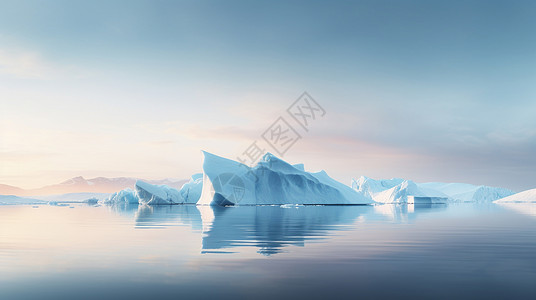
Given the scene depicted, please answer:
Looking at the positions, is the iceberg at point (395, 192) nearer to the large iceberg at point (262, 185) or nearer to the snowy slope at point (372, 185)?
the snowy slope at point (372, 185)

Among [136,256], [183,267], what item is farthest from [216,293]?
[136,256]

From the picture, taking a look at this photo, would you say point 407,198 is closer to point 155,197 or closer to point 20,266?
point 155,197

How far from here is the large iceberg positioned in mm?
55125

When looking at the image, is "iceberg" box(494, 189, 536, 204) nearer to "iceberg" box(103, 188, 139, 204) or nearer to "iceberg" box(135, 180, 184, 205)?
"iceberg" box(135, 180, 184, 205)

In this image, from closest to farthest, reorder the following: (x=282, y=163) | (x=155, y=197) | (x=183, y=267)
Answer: (x=183, y=267), (x=282, y=163), (x=155, y=197)

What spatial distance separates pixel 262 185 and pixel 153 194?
2096cm

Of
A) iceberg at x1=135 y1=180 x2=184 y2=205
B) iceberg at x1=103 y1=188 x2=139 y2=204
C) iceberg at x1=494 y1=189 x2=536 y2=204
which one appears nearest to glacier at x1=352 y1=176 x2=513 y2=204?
iceberg at x1=494 y1=189 x2=536 y2=204

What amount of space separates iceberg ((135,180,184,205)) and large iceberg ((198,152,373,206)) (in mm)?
12009

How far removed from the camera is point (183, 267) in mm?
8375

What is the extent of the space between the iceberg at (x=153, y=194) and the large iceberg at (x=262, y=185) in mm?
12009

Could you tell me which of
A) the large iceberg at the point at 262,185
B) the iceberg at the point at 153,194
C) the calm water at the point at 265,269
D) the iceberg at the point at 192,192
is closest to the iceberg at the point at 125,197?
the iceberg at the point at 192,192

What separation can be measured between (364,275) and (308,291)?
5.54 ft

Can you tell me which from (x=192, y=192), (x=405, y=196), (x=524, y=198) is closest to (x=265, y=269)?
(x=192, y=192)

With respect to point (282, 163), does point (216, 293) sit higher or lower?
lower
